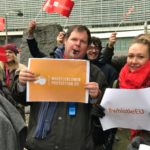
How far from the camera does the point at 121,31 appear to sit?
140 ft

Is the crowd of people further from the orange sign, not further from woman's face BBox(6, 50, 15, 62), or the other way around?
woman's face BBox(6, 50, 15, 62)

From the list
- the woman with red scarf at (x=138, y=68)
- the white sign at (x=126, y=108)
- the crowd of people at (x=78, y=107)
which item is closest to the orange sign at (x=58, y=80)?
the crowd of people at (x=78, y=107)

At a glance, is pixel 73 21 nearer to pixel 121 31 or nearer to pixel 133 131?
pixel 121 31

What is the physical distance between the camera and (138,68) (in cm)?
333

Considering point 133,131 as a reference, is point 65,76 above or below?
above

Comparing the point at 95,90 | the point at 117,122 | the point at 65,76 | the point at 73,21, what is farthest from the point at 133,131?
the point at 73,21

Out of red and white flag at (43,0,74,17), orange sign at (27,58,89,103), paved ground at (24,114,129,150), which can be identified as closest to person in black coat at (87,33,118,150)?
paved ground at (24,114,129,150)

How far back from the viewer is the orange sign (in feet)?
Result: 11.3

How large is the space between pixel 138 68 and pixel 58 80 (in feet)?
1.87

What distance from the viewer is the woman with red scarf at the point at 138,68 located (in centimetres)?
325

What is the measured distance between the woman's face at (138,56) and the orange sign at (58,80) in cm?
32

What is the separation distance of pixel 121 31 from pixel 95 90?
39765mm

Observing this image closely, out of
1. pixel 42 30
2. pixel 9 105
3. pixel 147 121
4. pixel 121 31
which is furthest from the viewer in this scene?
pixel 121 31

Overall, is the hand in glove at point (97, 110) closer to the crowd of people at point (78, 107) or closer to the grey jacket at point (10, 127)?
the crowd of people at point (78, 107)
